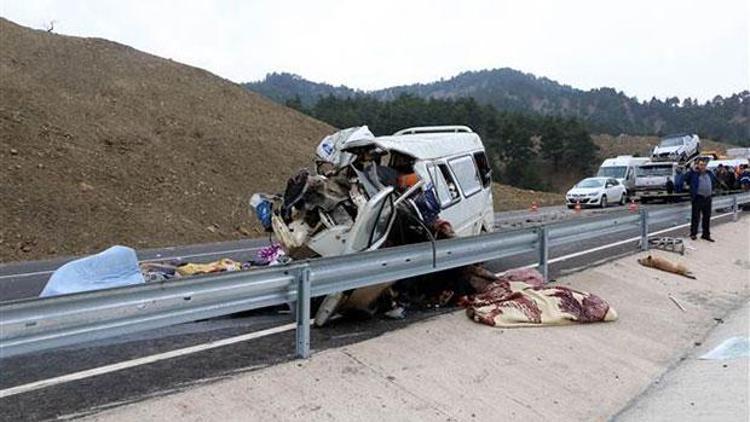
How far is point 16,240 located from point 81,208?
118 inches

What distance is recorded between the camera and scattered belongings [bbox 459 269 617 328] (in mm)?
7004

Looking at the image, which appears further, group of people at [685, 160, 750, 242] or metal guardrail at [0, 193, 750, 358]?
group of people at [685, 160, 750, 242]

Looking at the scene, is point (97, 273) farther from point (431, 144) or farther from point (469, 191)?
point (469, 191)

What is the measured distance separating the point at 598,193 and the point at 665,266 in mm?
21716

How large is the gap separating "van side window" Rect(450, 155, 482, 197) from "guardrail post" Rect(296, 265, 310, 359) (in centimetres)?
428

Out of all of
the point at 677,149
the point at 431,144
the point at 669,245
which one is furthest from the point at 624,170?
the point at 431,144

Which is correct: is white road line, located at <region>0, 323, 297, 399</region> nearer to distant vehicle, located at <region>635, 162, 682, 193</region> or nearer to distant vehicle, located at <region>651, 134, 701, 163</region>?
distant vehicle, located at <region>635, 162, 682, 193</region>

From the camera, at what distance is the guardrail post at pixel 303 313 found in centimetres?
544

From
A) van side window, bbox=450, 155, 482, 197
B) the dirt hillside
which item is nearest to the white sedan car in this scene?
the dirt hillside

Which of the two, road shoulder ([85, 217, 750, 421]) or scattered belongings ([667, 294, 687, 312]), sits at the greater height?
road shoulder ([85, 217, 750, 421])

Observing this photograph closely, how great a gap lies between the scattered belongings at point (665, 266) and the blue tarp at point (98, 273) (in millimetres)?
7774

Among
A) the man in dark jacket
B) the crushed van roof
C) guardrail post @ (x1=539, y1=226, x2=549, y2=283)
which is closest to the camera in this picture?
the crushed van roof

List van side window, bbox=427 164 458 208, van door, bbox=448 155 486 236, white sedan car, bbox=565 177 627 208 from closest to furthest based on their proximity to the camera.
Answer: van side window, bbox=427 164 458 208 < van door, bbox=448 155 486 236 < white sedan car, bbox=565 177 627 208

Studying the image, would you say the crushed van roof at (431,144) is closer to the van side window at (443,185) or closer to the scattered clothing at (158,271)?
the van side window at (443,185)
